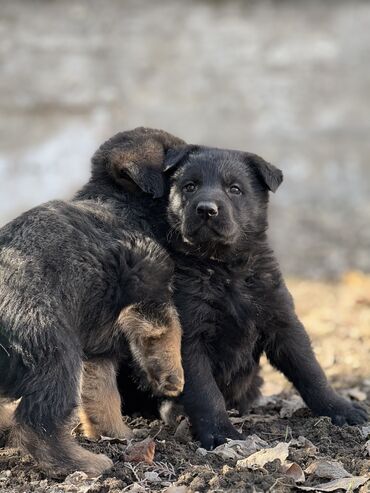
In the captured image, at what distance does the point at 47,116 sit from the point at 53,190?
1.40m

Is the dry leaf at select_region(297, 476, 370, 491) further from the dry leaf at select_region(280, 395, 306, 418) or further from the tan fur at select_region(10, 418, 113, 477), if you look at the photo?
the dry leaf at select_region(280, 395, 306, 418)

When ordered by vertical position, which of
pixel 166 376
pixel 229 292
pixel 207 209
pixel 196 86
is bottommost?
pixel 166 376

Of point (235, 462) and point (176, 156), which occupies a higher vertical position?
point (176, 156)

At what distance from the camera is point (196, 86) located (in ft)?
45.3

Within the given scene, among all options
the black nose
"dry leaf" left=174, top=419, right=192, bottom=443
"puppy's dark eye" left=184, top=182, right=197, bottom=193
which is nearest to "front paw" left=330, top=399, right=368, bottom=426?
"dry leaf" left=174, top=419, right=192, bottom=443

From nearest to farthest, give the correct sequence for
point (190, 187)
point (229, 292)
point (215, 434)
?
point (215, 434)
point (229, 292)
point (190, 187)

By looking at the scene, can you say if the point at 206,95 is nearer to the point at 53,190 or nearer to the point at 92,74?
the point at 92,74

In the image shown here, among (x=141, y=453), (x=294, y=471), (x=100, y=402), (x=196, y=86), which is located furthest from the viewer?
(x=196, y=86)

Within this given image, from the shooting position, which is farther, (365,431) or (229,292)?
(229,292)

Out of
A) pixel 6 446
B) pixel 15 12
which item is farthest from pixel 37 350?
pixel 15 12

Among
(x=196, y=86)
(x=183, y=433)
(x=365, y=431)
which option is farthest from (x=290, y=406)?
(x=196, y=86)

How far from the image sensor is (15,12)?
14.3 metres

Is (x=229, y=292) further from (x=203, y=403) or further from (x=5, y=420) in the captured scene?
(x=5, y=420)

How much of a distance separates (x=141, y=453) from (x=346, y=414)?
1.45 m
